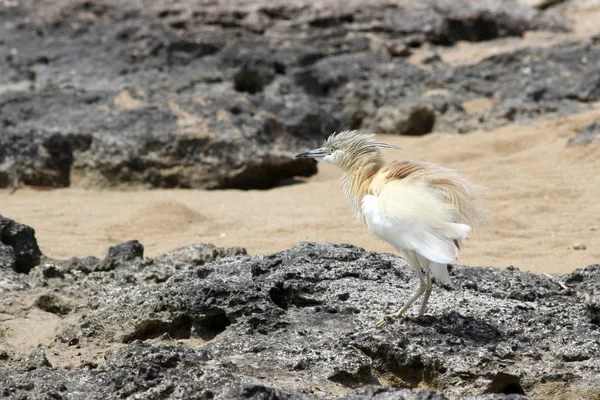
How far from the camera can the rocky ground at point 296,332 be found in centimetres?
364

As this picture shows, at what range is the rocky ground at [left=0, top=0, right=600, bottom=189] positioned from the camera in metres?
10.0

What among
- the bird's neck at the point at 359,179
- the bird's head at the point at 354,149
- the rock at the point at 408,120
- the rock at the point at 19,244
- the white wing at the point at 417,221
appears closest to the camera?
the white wing at the point at 417,221

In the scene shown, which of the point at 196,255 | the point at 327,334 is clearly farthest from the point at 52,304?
the point at 327,334

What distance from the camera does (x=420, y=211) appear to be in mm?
4344

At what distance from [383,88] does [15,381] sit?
9677 millimetres

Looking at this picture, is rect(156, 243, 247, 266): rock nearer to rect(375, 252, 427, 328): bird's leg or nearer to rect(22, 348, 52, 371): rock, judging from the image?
rect(375, 252, 427, 328): bird's leg

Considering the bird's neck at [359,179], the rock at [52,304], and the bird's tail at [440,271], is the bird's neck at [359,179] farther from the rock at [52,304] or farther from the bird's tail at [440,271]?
the rock at [52,304]

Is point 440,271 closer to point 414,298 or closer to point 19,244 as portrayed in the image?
point 414,298

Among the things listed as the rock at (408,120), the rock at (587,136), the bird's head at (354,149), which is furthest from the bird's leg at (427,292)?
the rock at (408,120)

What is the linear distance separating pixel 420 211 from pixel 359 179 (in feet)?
2.33

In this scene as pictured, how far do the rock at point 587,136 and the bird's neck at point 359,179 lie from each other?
5.46 m

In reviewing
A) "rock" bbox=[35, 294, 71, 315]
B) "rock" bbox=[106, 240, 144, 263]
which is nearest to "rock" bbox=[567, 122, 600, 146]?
"rock" bbox=[106, 240, 144, 263]

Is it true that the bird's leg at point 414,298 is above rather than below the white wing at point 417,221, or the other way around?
below

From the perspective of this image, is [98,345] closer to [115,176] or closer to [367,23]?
[115,176]
